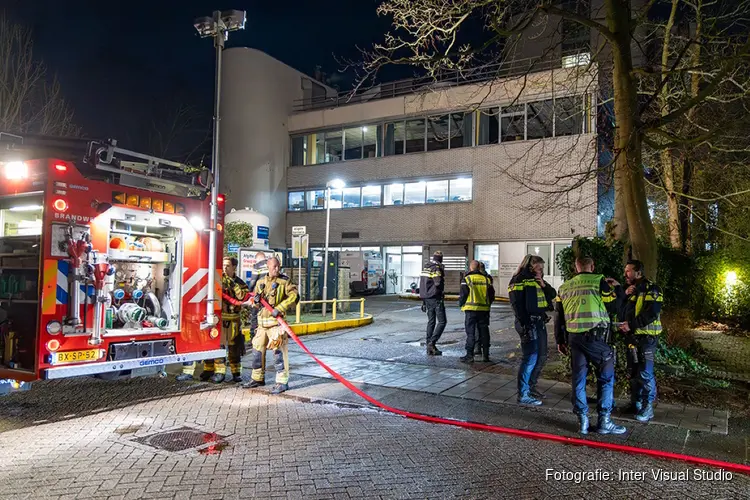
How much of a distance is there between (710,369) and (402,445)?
622 centimetres

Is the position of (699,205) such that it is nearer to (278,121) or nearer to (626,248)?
(626,248)

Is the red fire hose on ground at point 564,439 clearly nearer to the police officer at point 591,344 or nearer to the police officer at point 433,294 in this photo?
the police officer at point 591,344

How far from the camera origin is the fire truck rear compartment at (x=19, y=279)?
221 inches

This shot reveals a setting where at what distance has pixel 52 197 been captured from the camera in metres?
5.55

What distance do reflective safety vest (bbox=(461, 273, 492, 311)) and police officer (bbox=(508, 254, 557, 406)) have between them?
2562 mm

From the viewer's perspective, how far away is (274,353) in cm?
759

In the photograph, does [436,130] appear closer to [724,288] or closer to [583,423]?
[724,288]

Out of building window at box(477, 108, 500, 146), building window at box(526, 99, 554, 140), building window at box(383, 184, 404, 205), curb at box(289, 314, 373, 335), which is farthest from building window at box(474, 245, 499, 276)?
curb at box(289, 314, 373, 335)

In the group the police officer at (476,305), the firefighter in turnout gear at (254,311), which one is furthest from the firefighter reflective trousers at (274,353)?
the police officer at (476,305)

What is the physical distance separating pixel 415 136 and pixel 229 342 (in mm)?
23135

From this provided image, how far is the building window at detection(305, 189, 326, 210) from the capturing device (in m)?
31.7

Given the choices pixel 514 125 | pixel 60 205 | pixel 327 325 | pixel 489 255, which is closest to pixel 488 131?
pixel 514 125

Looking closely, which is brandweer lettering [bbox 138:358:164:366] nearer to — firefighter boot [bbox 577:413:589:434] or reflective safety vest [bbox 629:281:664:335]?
firefighter boot [bbox 577:413:589:434]

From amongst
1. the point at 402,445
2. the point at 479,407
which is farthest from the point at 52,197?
the point at 479,407
